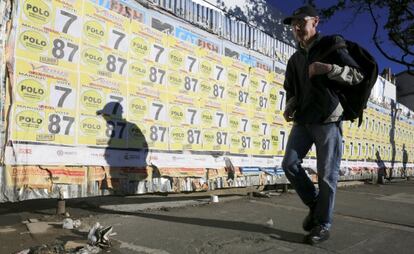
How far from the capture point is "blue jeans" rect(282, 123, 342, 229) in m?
3.87

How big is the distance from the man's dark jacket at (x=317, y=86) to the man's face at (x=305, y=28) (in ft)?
0.29

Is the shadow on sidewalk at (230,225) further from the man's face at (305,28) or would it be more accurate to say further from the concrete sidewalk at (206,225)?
the man's face at (305,28)

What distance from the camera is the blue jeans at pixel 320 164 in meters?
3.87

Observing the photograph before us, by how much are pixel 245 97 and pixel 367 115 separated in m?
6.87

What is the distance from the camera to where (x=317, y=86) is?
3.92 meters

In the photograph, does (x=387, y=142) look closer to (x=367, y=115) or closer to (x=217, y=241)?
(x=367, y=115)

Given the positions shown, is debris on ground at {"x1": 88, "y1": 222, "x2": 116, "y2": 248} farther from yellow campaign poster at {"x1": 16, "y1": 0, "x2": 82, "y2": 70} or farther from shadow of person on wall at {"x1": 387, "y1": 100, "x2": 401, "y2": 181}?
shadow of person on wall at {"x1": 387, "y1": 100, "x2": 401, "y2": 181}

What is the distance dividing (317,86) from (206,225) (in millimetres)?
1771

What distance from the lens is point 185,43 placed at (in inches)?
236

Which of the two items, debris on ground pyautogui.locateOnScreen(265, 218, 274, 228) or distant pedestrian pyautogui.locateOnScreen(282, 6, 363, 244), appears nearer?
distant pedestrian pyautogui.locateOnScreen(282, 6, 363, 244)

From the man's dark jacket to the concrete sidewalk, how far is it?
1131mm

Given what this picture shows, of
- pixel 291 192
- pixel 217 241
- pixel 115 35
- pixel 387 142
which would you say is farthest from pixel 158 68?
pixel 387 142

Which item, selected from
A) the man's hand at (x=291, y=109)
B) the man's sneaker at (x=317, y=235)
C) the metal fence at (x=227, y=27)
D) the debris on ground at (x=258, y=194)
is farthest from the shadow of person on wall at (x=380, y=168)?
the man's sneaker at (x=317, y=235)

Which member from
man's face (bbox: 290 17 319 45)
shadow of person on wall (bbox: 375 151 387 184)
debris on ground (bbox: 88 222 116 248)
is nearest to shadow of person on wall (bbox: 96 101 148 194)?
debris on ground (bbox: 88 222 116 248)
